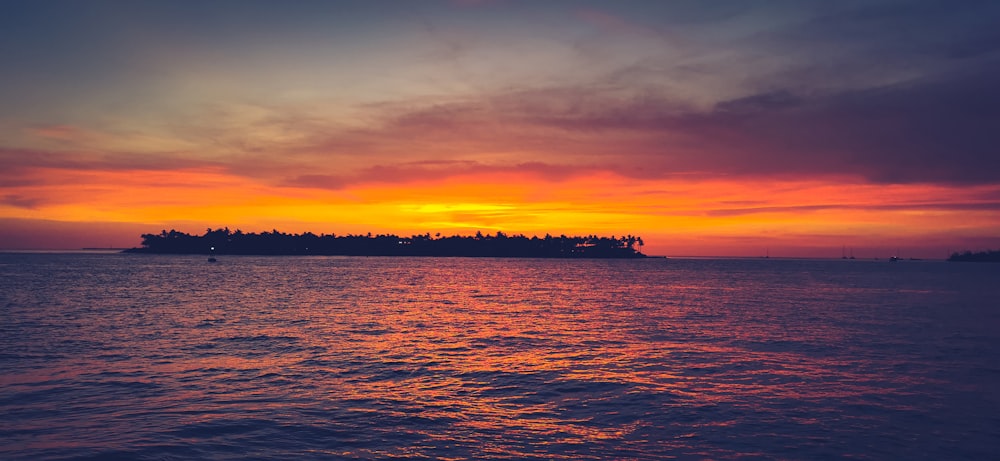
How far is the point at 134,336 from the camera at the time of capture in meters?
42.2

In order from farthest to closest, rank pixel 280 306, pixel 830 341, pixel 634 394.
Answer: pixel 280 306, pixel 830 341, pixel 634 394

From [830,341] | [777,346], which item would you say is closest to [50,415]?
[777,346]

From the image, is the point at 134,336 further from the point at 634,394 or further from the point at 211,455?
the point at 634,394

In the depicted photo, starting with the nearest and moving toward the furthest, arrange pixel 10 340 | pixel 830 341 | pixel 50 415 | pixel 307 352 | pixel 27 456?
pixel 27 456 → pixel 50 415 → pixel 307 352 → pixel 10 340 → pixel 830 341

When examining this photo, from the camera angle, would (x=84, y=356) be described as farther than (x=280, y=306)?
No

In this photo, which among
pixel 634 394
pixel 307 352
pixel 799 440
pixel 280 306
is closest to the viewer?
pixel 799 440

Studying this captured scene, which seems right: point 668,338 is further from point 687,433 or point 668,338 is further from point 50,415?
point 50,415

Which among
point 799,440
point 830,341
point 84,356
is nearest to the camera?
point 799,440

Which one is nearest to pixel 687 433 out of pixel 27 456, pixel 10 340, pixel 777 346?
pixel 27 456

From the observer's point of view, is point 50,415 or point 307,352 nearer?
point 50,415

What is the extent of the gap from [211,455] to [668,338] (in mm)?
34427

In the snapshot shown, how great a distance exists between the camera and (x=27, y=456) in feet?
54.6

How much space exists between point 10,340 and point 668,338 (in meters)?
45.0

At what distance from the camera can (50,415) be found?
20984 mm
